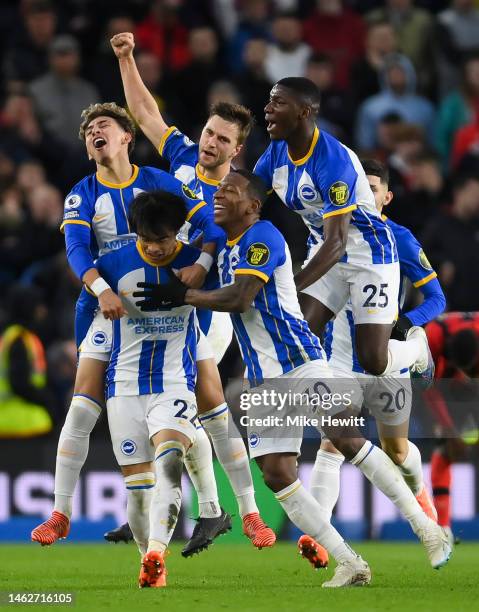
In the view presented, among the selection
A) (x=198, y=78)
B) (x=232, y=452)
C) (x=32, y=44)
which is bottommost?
(x=232, y=452)

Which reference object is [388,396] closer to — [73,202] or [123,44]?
[73,202]

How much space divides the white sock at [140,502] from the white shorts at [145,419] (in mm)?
101

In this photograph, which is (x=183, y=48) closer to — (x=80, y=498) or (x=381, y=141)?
(x=381, y=141)

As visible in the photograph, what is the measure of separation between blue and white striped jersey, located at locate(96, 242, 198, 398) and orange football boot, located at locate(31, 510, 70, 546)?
32.2 inches

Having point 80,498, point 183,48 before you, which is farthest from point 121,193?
point 183,48

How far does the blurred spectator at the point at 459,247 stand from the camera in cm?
1308

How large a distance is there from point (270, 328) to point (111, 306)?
818mm

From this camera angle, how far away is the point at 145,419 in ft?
26.9

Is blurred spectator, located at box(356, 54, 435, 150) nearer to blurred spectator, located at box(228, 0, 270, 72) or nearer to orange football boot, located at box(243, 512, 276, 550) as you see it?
blurred spectator, located at box(228, 0, 270, 72)

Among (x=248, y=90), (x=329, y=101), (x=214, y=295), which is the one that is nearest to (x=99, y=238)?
(x=214, y=295)

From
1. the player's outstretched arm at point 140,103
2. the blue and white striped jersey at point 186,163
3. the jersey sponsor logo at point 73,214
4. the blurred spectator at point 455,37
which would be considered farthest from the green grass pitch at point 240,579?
the blurred spectator at point 455,37

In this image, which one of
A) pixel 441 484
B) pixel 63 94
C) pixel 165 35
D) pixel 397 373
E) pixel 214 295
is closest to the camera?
pixel 214 295

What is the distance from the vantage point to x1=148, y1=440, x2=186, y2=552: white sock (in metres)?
7.81

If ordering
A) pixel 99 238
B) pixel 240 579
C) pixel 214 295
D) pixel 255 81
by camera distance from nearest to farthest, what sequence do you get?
1. pixel 214 295
2. pixel 99 238
3. pixel 240 579
4. pixel 255 81
